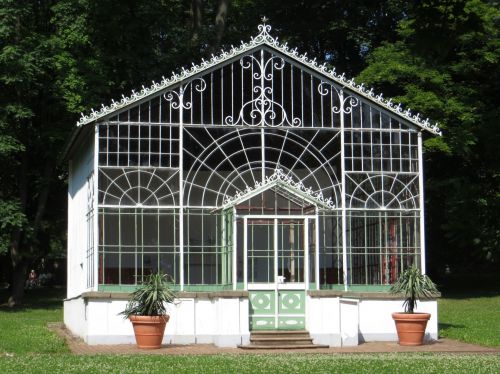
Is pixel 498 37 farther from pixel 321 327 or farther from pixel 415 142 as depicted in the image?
pixel 321 327

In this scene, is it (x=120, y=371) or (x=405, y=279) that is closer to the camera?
(x=120, y=371)

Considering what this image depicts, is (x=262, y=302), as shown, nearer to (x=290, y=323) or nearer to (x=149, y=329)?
(x=290, y=323)

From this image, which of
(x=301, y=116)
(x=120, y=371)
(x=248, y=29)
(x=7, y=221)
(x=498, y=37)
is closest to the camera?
(x=120, y=371)

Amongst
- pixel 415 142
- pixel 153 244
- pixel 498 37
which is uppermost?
pixel 498 37

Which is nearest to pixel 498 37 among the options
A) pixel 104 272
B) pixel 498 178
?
pixel 498 178

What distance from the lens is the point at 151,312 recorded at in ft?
59.5

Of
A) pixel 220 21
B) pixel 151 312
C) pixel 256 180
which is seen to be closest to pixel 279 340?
pixel 151 312

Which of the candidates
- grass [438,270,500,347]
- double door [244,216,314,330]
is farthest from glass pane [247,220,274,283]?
grass [438,270,500,347]

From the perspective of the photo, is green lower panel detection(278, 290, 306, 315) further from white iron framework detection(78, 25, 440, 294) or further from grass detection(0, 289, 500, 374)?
grass detection(0, 289, 500, 374)

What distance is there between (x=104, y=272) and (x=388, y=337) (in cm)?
637

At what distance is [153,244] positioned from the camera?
20000 millimetres

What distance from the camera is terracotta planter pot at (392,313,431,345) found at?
62.8 ft

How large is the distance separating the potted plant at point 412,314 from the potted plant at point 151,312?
16.0ft

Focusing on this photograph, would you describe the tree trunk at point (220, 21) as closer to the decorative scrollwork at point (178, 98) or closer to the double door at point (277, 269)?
the decorative scrollwork at point (178, 98)
